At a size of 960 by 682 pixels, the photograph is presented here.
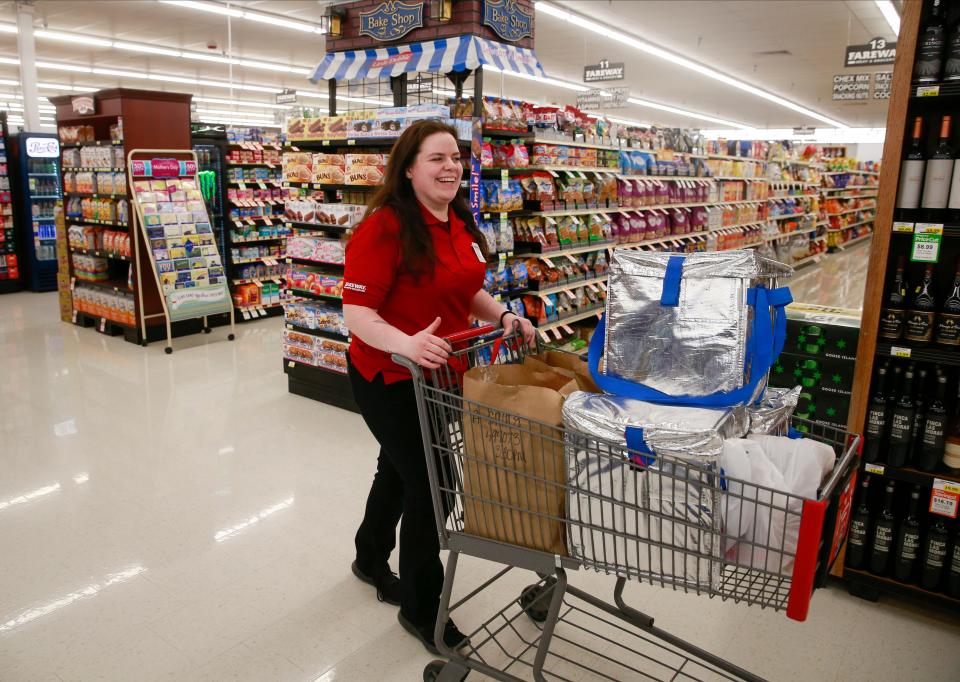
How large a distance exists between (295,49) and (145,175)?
10.3 metres

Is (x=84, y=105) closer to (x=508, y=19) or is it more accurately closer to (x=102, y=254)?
(x=102, y=254)

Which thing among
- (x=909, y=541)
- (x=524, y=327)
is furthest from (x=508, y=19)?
(x=909, y=541)

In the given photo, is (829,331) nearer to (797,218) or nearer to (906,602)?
(906,602)

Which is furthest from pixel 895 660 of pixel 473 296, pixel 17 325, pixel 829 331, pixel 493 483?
pixel 17 325

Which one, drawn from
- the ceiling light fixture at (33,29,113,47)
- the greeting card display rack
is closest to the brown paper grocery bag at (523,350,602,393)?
the greeting card display rack

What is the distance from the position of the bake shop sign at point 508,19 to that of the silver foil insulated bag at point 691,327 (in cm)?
355

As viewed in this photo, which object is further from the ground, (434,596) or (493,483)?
(493,483)

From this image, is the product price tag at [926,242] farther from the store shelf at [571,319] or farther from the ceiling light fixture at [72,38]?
the ceiling light fixture at [72,38]

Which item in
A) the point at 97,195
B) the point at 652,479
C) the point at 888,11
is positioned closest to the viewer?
the point at 652,479

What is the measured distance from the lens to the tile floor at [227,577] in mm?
2512

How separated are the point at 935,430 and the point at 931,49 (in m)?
1.45

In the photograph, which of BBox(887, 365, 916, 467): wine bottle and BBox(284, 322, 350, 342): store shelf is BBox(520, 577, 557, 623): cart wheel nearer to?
BBox(887, 365, 916, 467): wine bottle

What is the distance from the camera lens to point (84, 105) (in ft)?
24.1

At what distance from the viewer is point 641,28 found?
1375cm
